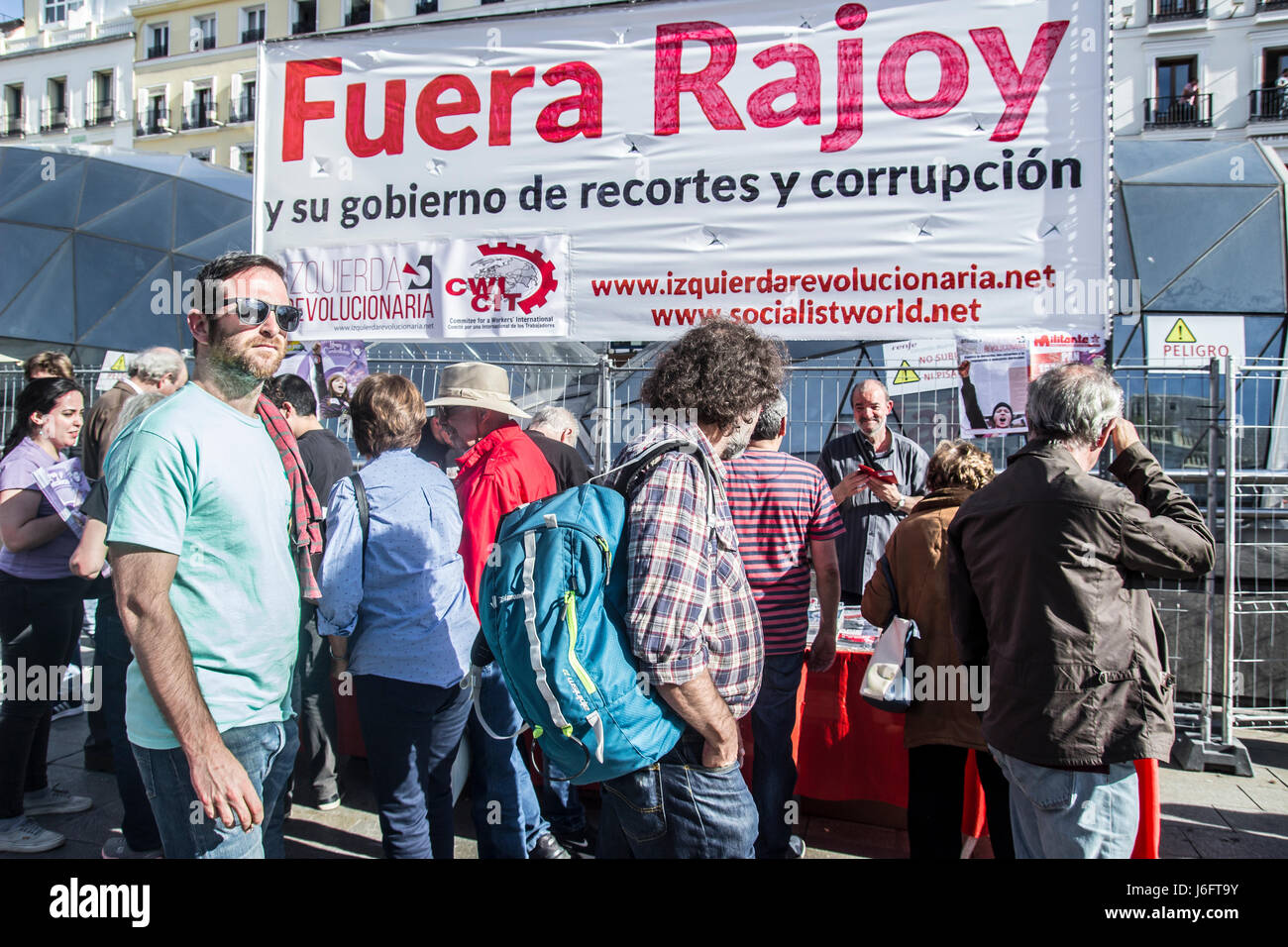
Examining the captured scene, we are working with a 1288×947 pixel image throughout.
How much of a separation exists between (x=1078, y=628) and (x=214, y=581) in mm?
2178

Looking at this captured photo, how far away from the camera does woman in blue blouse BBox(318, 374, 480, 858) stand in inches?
109

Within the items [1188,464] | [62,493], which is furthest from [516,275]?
[1188,464]

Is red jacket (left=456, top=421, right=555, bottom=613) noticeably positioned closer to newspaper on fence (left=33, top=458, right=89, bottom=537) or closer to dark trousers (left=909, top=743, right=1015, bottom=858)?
newspaper on fence (left=33, top=458, right=89, bottom=537)

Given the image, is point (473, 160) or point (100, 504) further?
point (473, 160)

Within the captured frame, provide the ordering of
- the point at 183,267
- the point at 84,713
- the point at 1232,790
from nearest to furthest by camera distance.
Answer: the point at 1232,790, the point at 84,713, the point at 183,267

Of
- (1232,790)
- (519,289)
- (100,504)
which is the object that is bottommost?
(1232,790)

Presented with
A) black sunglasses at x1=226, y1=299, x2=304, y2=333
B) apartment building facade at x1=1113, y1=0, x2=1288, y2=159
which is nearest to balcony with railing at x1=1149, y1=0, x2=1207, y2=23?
apartment building facade at x1=1113, y1=0, x2=1288, y2=159

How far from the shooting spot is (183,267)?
513 inches

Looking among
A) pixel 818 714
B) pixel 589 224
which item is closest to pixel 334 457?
pixel 589 224

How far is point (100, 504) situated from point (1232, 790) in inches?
215
